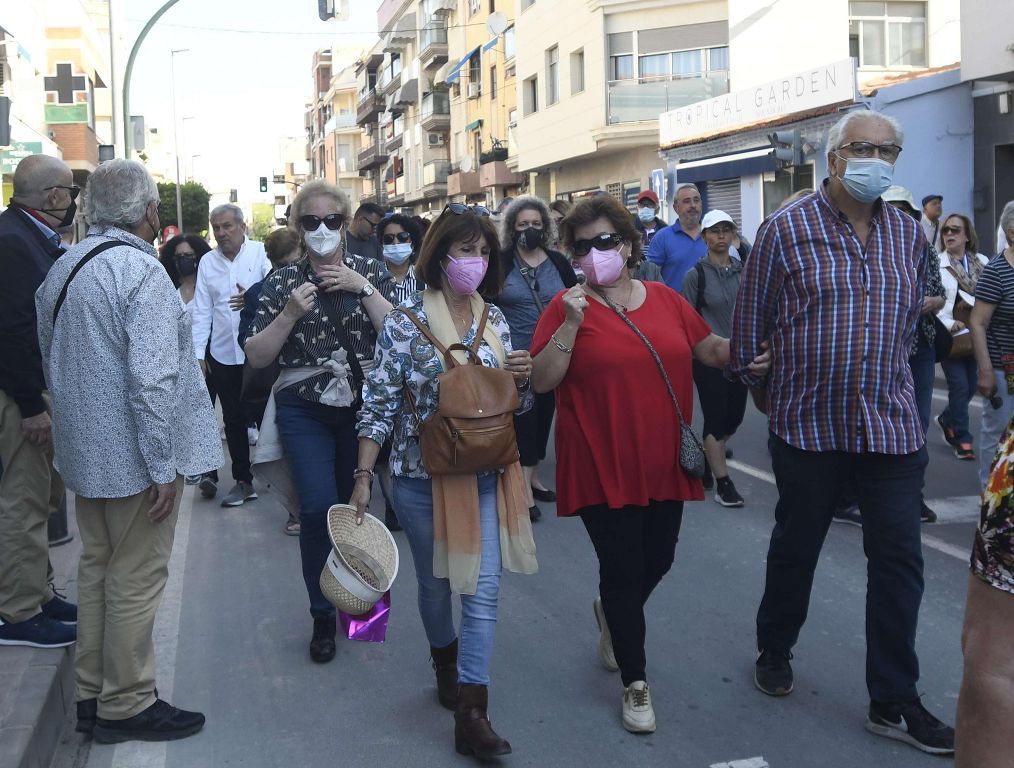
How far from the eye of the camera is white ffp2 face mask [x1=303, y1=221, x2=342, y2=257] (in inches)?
192

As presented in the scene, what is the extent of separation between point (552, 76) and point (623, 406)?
108 feet

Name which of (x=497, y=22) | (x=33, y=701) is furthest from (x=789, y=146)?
(x=497, y=22)

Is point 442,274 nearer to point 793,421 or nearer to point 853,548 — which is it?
point 793,421

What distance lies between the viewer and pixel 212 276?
853cm

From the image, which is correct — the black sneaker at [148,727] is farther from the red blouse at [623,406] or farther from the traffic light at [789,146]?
the traffic light at [789,146]

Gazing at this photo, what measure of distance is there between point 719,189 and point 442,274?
22749 mm

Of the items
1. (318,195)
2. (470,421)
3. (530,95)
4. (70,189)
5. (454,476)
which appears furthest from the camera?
(530,95)

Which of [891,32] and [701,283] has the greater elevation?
[891,32]

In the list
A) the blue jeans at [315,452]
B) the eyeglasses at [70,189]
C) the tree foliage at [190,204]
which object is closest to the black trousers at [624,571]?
the blue jeans at [315,452]

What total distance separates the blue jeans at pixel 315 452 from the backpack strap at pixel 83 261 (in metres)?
1.09

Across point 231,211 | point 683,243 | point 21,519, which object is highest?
point 231,211

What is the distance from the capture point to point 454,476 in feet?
13.1

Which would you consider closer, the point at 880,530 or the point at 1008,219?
the point at 880,530

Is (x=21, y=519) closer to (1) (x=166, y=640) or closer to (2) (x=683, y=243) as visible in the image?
(1) (x=166, y=640)
